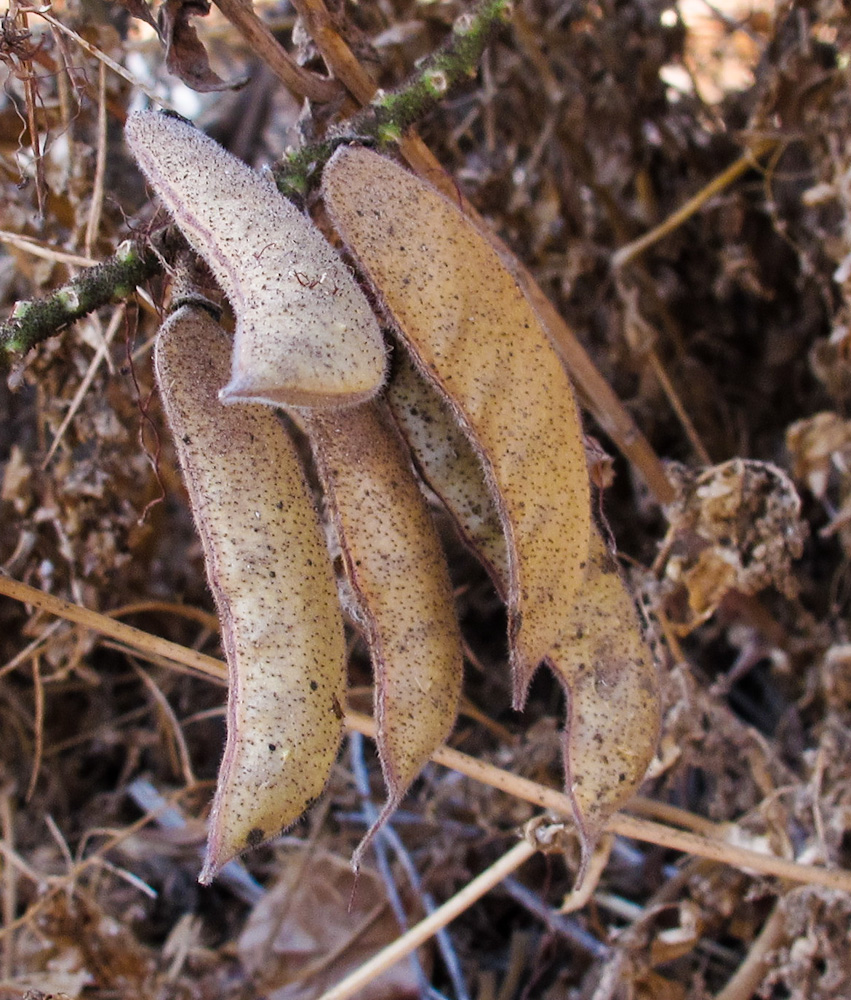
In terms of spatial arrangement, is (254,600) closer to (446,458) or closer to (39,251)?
(446,458)

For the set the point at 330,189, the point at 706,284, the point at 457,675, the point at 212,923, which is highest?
the point at 330,189

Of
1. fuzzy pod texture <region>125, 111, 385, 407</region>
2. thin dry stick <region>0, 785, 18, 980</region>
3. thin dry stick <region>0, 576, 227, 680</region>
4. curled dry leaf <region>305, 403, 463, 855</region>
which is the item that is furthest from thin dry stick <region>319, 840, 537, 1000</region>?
fuzzy pod texture <region>125, 111, 385, 407</region>

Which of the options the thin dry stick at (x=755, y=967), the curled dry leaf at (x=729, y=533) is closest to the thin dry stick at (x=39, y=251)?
the curled dry leaf at (x=729, y=533)

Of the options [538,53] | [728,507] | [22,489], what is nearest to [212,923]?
[22,489]

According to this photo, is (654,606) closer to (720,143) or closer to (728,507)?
(728,507)

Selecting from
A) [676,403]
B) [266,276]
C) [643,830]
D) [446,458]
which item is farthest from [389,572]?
[676,403]

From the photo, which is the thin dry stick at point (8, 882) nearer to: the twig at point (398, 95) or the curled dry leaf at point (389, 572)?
the curled dry leaf at point (389, 572)
